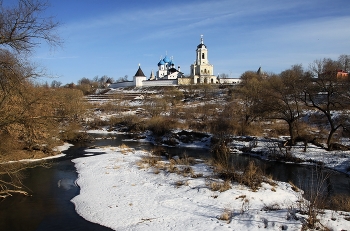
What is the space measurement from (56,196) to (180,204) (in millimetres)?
5793

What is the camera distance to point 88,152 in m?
24.4

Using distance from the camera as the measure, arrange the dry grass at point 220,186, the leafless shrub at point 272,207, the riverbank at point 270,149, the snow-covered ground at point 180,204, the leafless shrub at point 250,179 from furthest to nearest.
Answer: the riverbank at point 270,149, the leafless shrub at point 250,179, the dry grass at point 220,186, the leafless shrub at point 272,207, the snow-covered ground at point 180,204

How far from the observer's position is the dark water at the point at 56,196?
1026 centimetres

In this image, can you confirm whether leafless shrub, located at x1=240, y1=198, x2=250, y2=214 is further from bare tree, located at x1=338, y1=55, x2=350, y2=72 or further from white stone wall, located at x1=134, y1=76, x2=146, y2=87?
white stone wall, located at x1=134, y1=76, x2=146, y2=87

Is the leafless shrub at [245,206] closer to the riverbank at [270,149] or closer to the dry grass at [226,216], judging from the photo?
the dry grass at [226,216]

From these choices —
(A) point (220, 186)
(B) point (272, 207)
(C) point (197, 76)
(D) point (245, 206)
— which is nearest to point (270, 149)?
(A) point (220, 186)

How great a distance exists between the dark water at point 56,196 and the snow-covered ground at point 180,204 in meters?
0.56

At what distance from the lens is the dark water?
1026cm

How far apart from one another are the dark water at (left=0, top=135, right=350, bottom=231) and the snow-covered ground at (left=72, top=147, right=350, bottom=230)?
1.83 ft

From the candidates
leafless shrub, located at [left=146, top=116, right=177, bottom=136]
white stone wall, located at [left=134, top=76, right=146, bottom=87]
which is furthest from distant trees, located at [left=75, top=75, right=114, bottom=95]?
leafless shrub, located at [left=146, top=116, right=177, bottom=136]

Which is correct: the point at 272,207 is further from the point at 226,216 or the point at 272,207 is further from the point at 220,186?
the point at 220,186

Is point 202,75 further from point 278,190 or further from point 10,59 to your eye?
point 10,59

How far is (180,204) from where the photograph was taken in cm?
1156

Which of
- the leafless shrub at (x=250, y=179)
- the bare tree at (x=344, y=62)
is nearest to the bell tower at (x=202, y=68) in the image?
the bare tree at (x=344, y=62)
